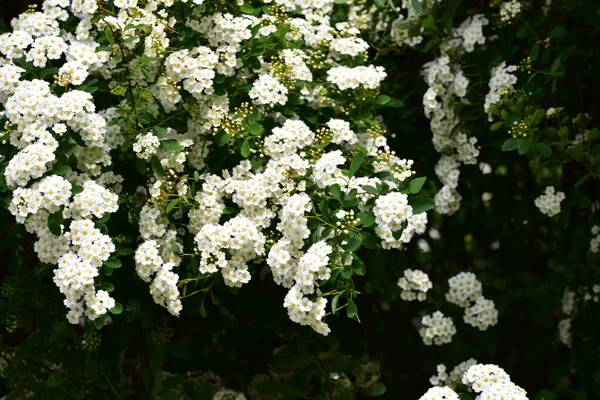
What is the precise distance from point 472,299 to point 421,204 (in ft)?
3.15

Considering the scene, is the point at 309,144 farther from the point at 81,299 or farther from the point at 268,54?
the point at 81,299

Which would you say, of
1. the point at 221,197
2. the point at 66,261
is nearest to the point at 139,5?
the point at 221,197

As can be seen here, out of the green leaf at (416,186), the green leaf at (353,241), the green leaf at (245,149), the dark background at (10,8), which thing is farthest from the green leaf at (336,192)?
the dark background at (10,8)

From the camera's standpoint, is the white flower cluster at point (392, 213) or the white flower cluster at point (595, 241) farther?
the white flower cluster at point (595, 241)

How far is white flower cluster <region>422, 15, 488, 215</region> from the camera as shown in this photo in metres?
3.62

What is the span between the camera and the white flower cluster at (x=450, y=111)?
142 inches

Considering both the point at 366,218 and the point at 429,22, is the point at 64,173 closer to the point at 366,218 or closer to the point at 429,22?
the point at 366,218

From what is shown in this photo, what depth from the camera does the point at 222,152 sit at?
324 centimetres

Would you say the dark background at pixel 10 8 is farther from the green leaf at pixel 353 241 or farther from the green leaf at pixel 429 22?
the green leaf at pixel 353 241

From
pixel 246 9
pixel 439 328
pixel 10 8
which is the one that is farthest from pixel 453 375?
pixel 10 8

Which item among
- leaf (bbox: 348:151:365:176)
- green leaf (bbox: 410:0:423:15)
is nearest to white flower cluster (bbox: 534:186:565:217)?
green leaf (bbox: 410:0:423:15)

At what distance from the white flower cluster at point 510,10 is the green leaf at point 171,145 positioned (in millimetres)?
1410

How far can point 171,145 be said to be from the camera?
307 cm

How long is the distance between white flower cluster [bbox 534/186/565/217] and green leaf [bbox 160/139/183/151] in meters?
1.50
